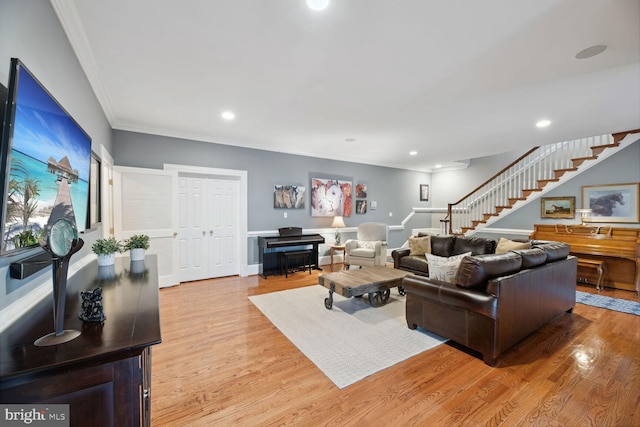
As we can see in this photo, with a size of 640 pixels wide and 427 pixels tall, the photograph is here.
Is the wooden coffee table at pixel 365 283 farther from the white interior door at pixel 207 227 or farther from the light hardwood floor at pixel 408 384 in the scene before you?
the white interior door at pixel 207 227

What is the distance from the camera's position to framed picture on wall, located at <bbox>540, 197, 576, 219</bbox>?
5.45 meters

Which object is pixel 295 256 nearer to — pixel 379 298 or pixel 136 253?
pixel 379 298

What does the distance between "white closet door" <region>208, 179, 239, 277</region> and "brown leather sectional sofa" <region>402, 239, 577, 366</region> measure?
3489 mm

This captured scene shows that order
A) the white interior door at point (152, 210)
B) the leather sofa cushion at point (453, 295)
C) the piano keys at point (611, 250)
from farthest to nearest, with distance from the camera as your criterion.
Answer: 1. the piano keys at point (611, 250)
2. the white interior door at point (152, 210)
3. the leather sofa cushion at point (453, 295)

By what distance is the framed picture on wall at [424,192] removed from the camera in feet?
27.1

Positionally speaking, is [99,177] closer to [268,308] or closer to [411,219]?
[268,308]

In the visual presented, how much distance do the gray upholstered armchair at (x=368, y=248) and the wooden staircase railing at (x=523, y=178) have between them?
2.67 m

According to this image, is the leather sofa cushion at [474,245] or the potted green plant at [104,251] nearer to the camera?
the potted green plant at [104,251]

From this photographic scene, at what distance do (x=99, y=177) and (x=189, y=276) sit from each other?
231cm

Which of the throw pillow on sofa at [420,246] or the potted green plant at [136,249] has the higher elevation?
the potted green plant at [136,249]

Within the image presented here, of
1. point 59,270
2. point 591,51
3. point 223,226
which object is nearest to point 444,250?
point 591,51

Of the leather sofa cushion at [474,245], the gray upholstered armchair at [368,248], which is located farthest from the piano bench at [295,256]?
the leather sofa cushion at [474,245]

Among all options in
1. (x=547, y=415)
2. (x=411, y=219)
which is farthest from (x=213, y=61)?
(x=411, y=219)

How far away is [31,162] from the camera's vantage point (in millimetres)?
1229
